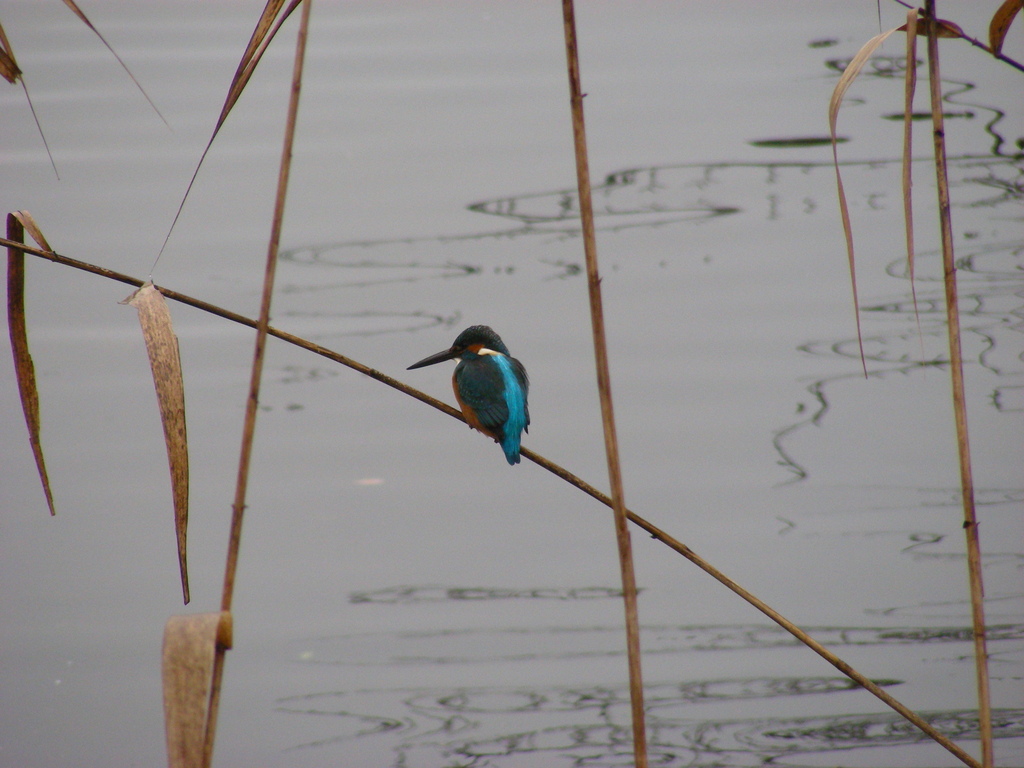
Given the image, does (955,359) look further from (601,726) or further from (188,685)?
(601,726)

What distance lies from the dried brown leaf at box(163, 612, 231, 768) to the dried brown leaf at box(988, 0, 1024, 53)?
1.08 metres

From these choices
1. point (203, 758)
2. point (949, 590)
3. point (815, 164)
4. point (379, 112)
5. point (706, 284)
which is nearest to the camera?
point (203, 758)

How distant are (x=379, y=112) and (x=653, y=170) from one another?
153 centimetres

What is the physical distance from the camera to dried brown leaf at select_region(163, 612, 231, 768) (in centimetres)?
107

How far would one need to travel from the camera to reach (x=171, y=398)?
1278mm

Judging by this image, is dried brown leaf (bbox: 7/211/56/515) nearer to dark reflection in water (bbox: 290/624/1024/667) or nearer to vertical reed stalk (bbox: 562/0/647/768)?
vertical reed stalk (bbox: 562/0/647/768)

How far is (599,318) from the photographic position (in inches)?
49.6

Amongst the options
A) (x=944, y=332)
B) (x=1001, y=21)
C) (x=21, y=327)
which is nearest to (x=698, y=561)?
(x=1001, y=21)

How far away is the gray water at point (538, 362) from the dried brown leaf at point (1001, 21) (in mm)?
2061

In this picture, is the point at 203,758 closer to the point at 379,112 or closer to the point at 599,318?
the point at 599,318

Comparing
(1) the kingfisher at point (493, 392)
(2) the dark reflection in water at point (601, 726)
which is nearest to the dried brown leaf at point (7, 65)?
(1) the kingfisher at point (493, 392)

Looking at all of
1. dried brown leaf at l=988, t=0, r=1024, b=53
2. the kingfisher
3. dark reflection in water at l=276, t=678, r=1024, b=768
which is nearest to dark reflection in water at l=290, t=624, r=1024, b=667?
dark reflection in water at l=276, t=678, r=1024, b=768

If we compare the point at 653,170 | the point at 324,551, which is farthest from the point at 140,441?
the point at 653,170

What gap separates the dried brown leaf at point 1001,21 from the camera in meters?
1.23
